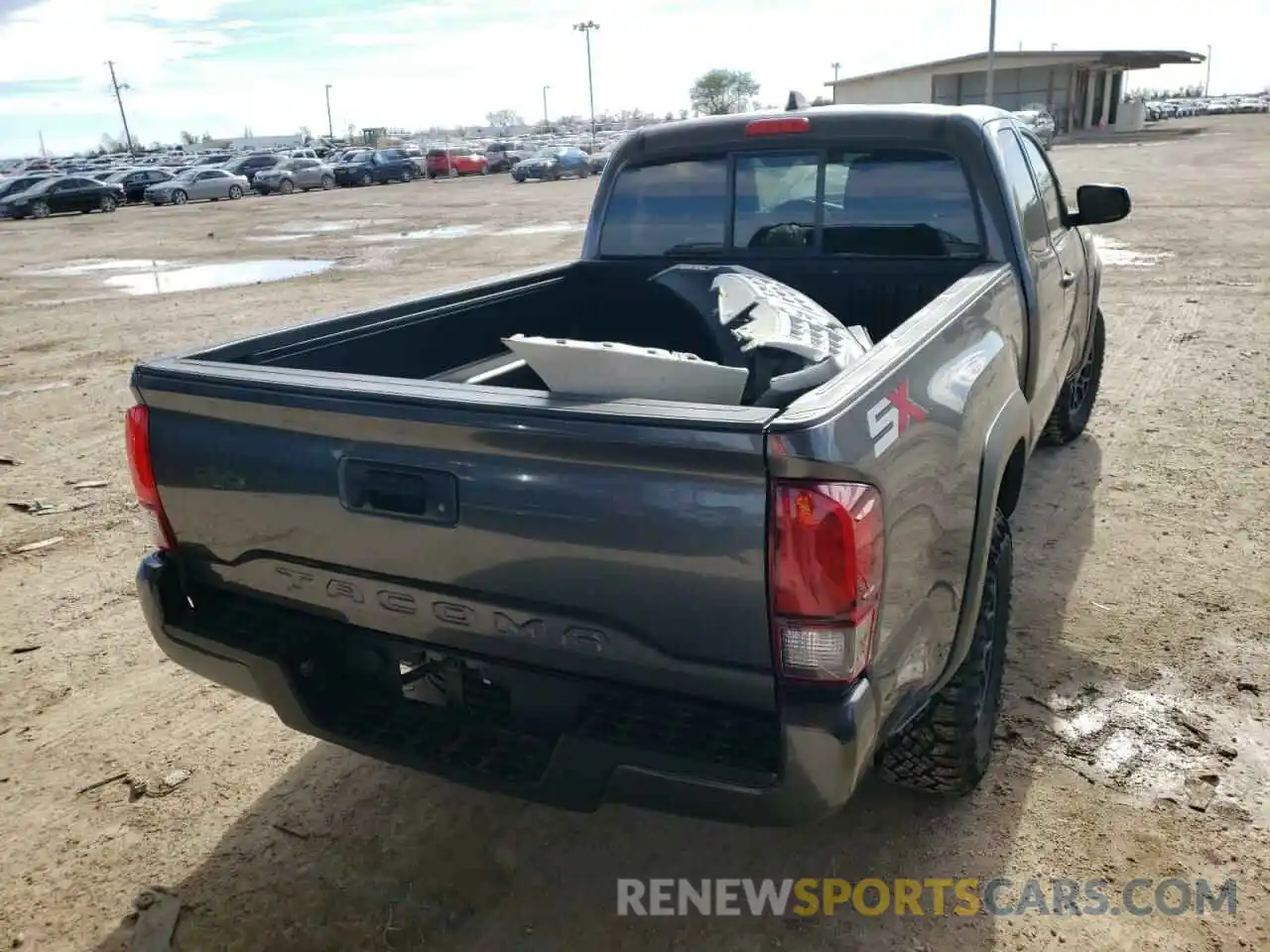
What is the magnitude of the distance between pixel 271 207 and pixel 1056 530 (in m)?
31.4

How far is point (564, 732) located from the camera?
2.22 metres

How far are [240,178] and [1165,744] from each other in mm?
41419

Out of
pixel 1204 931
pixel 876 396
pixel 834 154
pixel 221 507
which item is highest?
pixel 834 154

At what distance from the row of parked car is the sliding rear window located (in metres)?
33.9

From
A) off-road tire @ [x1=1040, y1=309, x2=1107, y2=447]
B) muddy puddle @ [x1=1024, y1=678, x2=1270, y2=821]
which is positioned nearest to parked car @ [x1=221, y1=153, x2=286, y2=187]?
off-road tire @ [x1=1040, y1=309, x2=1107, y2=447]

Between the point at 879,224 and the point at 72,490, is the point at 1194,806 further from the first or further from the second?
the point at 72,490

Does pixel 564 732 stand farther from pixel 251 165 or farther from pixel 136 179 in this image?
pixel 251 165

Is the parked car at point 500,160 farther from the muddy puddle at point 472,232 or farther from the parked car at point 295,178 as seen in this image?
the muddy puddle at point 472,232

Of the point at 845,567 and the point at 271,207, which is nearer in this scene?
the point at 845,567

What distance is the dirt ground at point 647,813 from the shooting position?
103 inches

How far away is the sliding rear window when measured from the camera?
3.89 m

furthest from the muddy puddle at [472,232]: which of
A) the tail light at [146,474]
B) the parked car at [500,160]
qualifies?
the parked car at [500,160]

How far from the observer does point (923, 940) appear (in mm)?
2502

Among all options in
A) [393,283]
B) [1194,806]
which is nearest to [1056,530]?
[1194,806]
